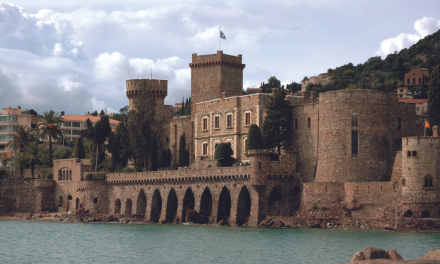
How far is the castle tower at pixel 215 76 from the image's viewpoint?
94.4m

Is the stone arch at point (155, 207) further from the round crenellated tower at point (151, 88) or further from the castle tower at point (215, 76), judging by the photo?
the round crenellated tower at point (151, 88)

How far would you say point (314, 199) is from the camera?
229 feet

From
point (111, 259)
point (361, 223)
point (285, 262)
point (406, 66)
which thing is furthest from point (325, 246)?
point (406, 66)

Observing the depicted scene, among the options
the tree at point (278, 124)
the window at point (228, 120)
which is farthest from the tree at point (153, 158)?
the tree at point (278, 124)

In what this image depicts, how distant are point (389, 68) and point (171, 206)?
9042 centimetres

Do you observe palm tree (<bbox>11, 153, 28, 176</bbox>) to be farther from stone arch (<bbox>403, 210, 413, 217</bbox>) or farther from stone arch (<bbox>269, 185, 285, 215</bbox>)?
stone arch (<bbox>403, 210, 413, 217</bbox>)

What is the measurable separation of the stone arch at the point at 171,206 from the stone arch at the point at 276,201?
15.2 meters

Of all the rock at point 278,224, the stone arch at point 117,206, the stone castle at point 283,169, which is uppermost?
the stone castle at point 283,169

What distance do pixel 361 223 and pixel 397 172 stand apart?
544 cm

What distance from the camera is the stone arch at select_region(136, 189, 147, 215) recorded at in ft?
294

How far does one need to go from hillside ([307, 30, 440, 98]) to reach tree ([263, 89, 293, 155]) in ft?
232

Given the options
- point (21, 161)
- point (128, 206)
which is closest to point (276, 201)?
point (128, 206)

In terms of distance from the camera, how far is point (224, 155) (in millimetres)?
82438

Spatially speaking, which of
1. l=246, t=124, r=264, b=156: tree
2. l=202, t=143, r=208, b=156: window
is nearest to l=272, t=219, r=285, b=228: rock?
l=246, t=124, r=264, b=156: tree
